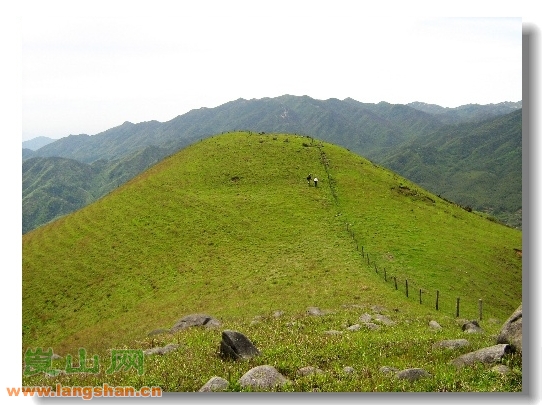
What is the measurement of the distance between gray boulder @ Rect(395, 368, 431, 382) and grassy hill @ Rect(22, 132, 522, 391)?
44 centimetres

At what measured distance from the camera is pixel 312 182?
62.8m

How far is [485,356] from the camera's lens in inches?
505

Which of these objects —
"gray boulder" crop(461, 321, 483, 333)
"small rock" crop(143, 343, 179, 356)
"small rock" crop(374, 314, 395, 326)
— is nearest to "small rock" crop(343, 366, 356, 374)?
"small rock" crop(143, 343, 179, 356)

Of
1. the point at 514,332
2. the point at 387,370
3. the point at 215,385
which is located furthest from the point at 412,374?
the point at 215,385

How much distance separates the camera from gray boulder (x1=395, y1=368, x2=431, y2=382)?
39.2 feet

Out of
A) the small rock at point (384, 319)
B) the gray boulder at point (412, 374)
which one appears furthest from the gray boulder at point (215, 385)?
the small rock at point (384, 319)

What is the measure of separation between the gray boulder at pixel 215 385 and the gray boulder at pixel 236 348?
6.56 feet

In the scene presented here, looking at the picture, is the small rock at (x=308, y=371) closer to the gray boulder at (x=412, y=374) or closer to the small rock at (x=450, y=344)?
the gray boulder at (x=412, y=374)

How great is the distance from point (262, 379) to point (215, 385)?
4.61ft

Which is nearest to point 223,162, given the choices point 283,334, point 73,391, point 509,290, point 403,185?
point 403,185

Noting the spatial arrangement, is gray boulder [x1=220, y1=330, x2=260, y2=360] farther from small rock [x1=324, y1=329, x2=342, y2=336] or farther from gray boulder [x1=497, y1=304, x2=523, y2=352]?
gray boulder [x1=497, y1=304, x2=523, y2=352]

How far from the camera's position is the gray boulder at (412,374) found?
12.0 m
